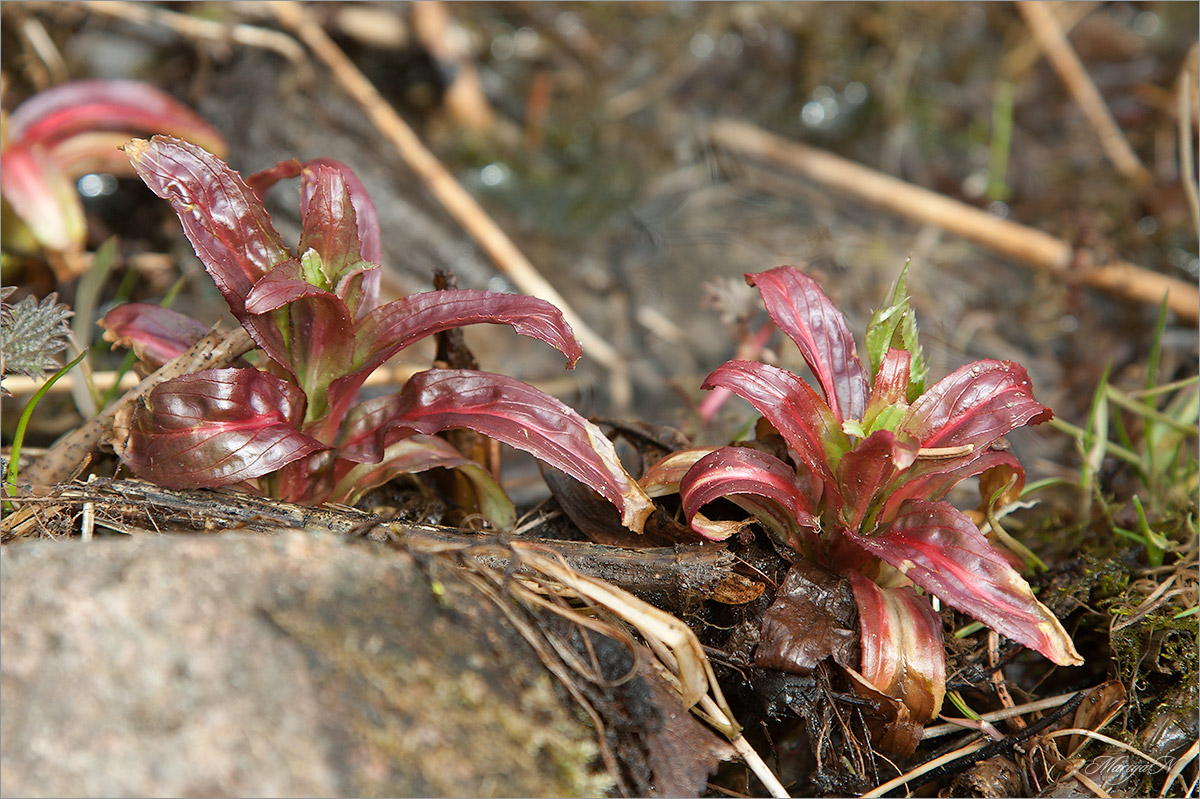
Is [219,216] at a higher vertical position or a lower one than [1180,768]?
higher

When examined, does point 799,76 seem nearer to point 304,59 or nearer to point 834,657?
point 304,59

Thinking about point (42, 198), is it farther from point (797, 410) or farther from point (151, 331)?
point (797, 410)

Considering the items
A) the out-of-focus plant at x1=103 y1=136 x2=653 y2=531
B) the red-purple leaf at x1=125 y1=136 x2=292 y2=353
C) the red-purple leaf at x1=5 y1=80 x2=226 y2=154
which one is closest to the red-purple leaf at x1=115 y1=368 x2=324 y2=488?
the out-of-focus plant at x1=103 y1=136 x2=653 y2=531

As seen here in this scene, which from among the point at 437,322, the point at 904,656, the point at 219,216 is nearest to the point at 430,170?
the point at 219,216

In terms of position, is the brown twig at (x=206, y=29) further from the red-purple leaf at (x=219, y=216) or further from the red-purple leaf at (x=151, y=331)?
the red-purple leaf at (x=219, y=216)

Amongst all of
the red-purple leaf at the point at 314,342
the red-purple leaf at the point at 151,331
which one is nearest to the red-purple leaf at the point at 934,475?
the red-purple leaf at the point at 314,342

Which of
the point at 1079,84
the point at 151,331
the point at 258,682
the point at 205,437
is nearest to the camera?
the point at 258,682

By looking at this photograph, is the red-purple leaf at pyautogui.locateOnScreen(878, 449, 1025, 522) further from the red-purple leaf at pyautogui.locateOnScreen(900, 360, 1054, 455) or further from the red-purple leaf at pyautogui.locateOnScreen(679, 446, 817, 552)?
the red-purple leaf at pyautogui.locateOnScreen(679, 446, 817, 552)
